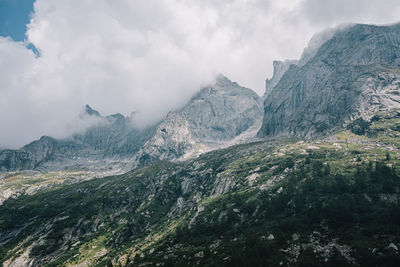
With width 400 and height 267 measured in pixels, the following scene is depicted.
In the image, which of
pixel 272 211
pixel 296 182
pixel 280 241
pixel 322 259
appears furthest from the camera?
pixel 296 182

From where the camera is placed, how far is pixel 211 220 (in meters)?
192

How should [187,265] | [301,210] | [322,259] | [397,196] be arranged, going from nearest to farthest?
[322,259]
[187,265]
[397,196]
[301,210]

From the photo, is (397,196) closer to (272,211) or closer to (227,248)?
(272,211)

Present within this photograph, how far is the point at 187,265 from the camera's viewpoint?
11769cm

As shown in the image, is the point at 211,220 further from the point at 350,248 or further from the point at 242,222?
the point at 350,248

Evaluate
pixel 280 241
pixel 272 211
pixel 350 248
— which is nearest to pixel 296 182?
pixel 272 211

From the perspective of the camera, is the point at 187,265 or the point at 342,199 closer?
the point at 187,265

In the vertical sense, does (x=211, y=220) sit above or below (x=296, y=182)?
below

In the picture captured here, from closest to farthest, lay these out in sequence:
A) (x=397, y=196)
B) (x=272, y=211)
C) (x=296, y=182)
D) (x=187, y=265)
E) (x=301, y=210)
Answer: (x=187, y=265), (x=397, y=196), (x=301, y=210), (x=272, y=211), (x=296, y=182)

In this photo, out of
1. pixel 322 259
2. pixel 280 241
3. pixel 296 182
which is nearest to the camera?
pixel 322 259

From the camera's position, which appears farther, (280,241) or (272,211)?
(272,211)

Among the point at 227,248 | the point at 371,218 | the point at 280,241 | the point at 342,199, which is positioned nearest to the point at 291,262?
the point at 280,241

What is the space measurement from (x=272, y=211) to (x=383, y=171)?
75190 mm

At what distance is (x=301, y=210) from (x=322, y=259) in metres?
55.8
